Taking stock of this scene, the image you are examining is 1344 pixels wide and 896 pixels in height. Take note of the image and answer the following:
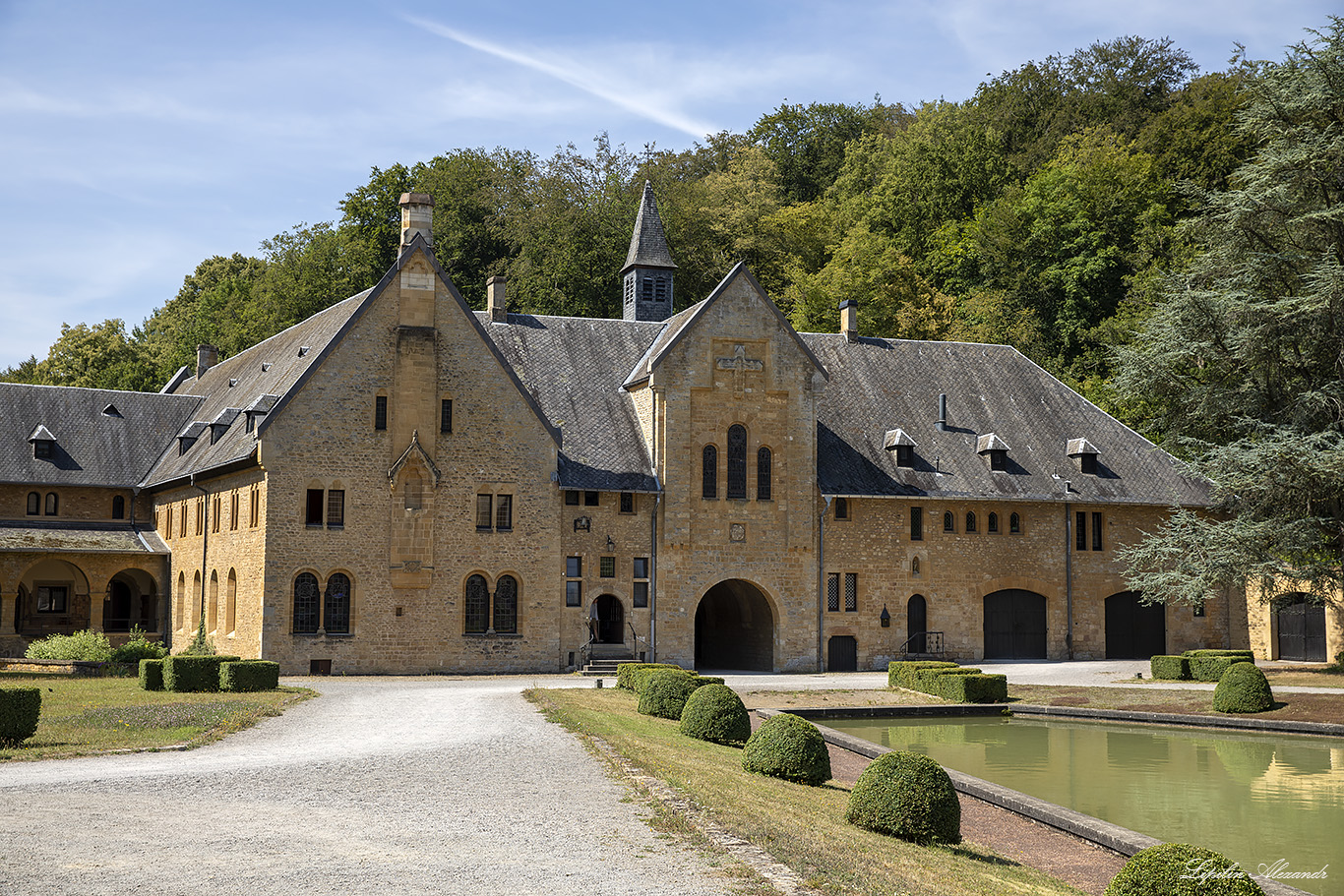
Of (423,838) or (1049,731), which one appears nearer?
(423,838)

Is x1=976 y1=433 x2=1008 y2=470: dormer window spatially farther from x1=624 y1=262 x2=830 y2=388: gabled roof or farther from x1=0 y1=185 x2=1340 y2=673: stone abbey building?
x1=624 y1=262 x2=830 y2=388: gabled roof

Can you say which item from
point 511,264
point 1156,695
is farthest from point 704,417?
point 511,264

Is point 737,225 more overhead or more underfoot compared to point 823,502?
more overhead

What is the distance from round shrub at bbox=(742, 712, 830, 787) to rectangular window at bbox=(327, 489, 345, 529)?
2314 centimetres

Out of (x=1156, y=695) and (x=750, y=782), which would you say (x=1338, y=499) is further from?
(x=750, y=782)

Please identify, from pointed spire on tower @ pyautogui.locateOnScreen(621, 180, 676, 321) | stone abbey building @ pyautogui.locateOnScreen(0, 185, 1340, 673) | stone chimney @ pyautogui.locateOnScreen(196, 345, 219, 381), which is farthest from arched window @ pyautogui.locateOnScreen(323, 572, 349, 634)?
stone chimney @ pyautogui.locateOnScreen(196, 345, 219, 381)

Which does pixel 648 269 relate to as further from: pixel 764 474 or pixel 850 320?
pixel 764 474

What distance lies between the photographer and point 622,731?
73.9ft

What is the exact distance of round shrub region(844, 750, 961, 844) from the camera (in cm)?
1528

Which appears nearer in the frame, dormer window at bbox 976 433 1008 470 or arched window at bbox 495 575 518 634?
arched window at bbox 495 575 518 634

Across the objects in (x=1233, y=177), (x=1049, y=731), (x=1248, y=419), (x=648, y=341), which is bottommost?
(x=1049, y=731)

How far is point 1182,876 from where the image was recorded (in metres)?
10.9

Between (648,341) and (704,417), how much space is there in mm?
6346

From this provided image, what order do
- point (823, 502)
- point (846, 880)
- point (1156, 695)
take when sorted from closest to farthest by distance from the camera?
1. point (846, 880)
2. point (1156, 695)
3. point (823, 502)
